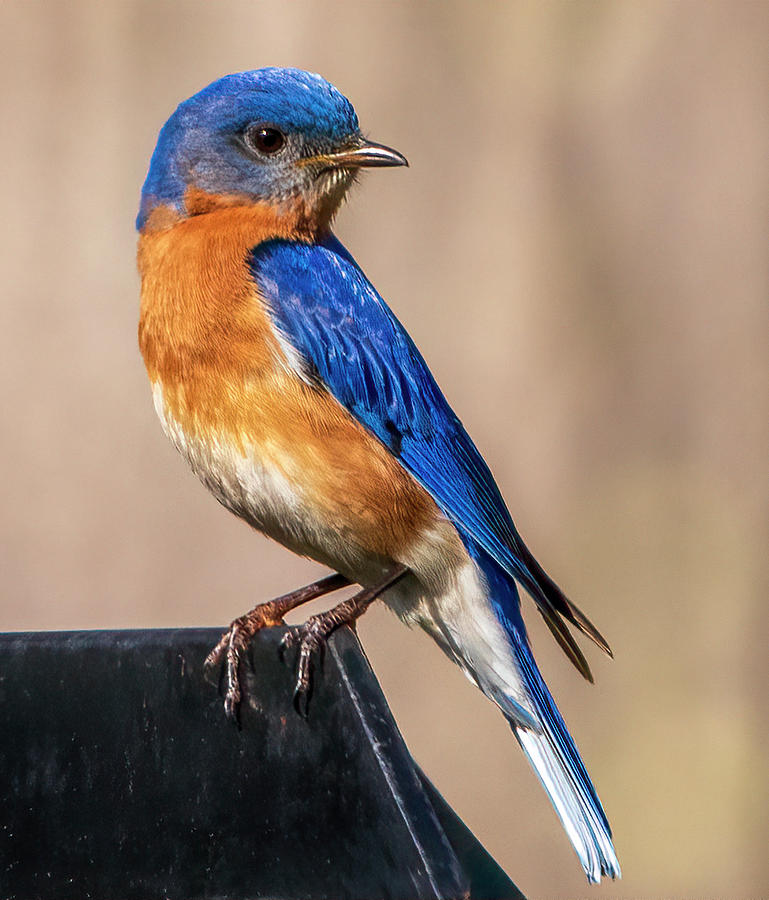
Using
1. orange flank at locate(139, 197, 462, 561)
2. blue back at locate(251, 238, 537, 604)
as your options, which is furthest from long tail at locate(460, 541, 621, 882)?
orange flank at locate(139, 197, 462, 561)

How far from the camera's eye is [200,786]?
2.05 m

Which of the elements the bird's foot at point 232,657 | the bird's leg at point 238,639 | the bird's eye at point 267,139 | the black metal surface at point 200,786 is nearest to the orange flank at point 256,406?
the bird's leg at point 238,639

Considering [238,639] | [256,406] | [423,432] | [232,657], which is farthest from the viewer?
[423,432]

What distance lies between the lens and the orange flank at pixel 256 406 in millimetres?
2900

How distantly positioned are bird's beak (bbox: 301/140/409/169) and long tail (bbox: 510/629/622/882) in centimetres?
117

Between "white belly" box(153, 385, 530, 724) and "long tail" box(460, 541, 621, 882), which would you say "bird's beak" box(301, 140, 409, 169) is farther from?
"long tail" box(460, 541, 621, 882)

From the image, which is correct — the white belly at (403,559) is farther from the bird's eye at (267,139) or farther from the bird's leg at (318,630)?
the bird's eye at (267,139)

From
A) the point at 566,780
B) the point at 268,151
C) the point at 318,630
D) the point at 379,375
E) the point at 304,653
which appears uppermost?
the point at 268,151

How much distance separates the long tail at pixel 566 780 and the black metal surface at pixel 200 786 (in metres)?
1.01

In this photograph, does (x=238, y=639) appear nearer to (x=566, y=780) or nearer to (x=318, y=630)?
(x=318, y=630)

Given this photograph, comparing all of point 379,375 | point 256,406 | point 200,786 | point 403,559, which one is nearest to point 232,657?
point 200,786

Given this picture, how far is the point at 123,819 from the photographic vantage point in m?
2.09

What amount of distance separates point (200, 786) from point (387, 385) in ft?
4.26

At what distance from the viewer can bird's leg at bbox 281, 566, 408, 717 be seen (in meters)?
2.08
